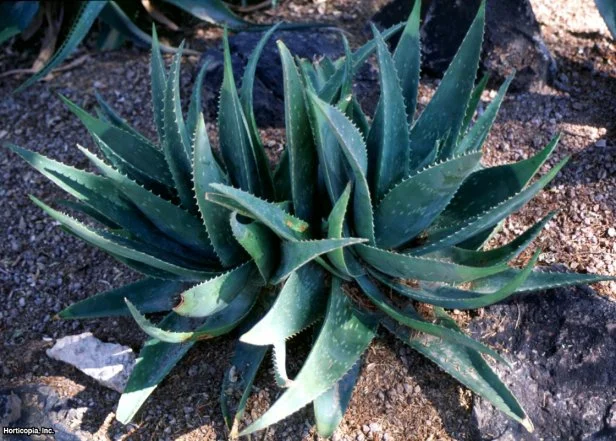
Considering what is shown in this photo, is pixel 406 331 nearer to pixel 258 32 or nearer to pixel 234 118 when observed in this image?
pixel 234 118

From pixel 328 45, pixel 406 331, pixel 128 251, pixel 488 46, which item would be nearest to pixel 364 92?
pixel 328 45

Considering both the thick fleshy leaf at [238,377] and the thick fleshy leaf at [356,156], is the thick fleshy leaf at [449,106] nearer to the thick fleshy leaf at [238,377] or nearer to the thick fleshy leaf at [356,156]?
the thick fleshy leaf at [356,156]

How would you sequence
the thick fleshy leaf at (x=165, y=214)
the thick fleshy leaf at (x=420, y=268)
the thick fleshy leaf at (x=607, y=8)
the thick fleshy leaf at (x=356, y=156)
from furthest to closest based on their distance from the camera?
the thick fleshy leaf at (x=607, y=8) → the thick fleshy leaf at (x=165, y=214) → the thick fleshy leaf at (x=420, y=268) → the thick fleshy leaf at (x=356, y=156)

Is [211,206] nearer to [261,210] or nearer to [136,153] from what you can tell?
[261,210]

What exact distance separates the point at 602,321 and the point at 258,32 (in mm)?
1848

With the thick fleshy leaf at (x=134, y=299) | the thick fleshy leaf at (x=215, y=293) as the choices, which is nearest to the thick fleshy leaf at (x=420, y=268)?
the thick fleshy leaf at (x=215, y=293)

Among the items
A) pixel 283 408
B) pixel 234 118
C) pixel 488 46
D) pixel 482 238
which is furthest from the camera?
pixel 488 46

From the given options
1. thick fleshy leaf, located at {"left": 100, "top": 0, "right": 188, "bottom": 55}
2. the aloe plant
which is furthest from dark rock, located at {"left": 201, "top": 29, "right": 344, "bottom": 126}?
thick fleshy leaf, located at {"left": 100, "top": 0, "right": 188, "bottom": 55}

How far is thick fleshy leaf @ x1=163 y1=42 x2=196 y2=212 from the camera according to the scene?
2146 mm

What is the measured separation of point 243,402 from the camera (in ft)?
7.11

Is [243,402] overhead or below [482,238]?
below

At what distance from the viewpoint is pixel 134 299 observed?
2.38 m

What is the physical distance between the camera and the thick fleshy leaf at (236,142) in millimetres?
2127

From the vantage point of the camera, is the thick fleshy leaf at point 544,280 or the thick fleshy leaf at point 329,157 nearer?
the thick fleshy leaf at point 329,157
